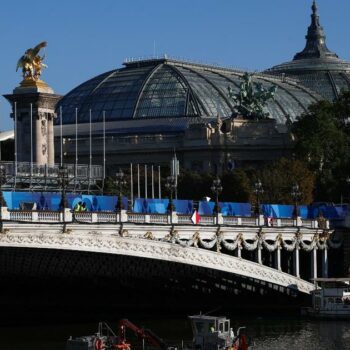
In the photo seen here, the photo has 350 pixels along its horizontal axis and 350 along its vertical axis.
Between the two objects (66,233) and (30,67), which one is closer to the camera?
(66,233)

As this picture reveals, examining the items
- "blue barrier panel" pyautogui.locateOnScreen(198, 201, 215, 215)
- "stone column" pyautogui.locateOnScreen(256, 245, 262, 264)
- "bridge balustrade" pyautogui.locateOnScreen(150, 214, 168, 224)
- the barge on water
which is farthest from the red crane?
"blue barrier panel" pyautogui.locateOnScreen(198, 201, 215, 215)

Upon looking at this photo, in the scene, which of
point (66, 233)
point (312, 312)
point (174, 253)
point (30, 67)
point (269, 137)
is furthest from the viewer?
point (269, 137)

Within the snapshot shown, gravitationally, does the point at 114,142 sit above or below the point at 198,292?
above

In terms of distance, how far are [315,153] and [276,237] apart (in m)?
58.9

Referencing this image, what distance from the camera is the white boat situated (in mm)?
86125

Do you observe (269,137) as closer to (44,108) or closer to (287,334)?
(44,108)

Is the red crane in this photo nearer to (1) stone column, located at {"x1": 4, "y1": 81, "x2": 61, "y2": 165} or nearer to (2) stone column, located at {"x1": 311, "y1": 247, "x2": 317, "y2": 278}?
(2) stone column, located at {"x1": 311, "y1": 247, "x2": 317, "y2": 278}

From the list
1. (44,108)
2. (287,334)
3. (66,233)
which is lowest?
(287,334)

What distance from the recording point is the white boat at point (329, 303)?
8612cm

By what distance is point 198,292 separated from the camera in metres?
89.7

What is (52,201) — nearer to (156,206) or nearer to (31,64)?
(156,206)

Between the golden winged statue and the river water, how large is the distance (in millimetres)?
43696

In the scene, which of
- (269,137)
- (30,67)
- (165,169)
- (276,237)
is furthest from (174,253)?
(269,137)

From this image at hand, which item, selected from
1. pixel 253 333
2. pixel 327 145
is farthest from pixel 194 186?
pixel 253 333
